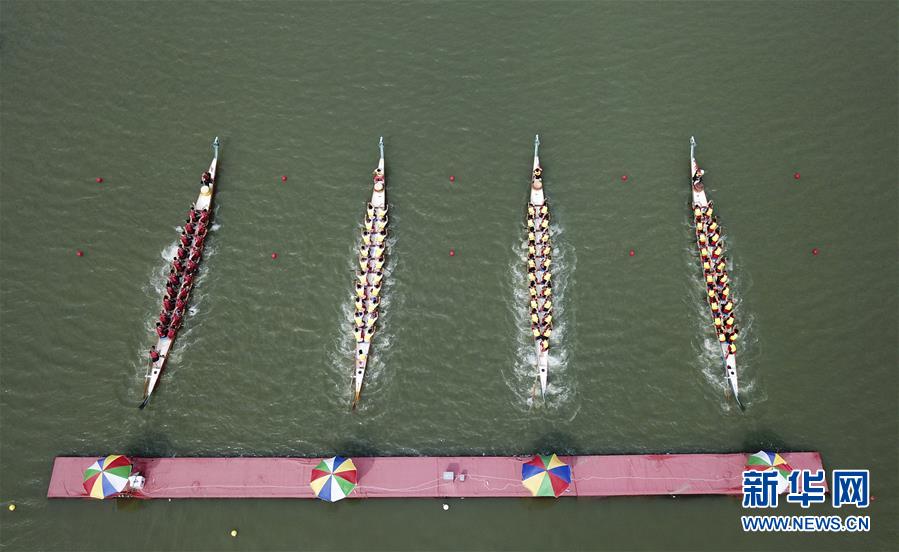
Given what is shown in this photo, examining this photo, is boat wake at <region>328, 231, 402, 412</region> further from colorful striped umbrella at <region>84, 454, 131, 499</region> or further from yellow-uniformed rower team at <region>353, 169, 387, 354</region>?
colorful striped umbrella at <region>84, 454, 131, 499</region>

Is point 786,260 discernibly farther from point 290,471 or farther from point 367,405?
point 290,471

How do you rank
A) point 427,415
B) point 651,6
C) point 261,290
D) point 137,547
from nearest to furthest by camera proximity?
point 137,547 < point 427,415 < point 261,290 < point 651,6

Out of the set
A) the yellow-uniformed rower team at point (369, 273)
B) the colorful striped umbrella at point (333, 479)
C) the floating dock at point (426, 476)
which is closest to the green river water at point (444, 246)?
the floating dock at point (426, 476)

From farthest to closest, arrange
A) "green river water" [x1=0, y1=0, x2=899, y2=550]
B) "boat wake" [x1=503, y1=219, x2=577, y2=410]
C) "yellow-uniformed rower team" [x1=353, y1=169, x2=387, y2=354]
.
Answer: "yellow-uniformed rower team" [x1=353, y1=169, x2=387, y2=354]
"boat wake" [x1=503, y1=219, x2=577, y2=410]
"green river water" [x1=0, y1=0, x2=899, y2=550]

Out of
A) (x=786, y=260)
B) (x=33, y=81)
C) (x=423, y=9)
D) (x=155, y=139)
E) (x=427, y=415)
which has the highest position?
(x=423, y=9)

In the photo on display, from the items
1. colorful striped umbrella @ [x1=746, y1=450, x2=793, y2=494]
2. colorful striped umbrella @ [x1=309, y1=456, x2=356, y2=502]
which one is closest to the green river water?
colorful striped umbrella @ [x1=746, y1=450, x2=793, y2=494]

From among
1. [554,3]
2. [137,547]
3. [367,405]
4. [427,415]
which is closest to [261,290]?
[367,405]

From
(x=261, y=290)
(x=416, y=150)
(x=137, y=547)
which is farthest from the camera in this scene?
(x=416, y=150)
